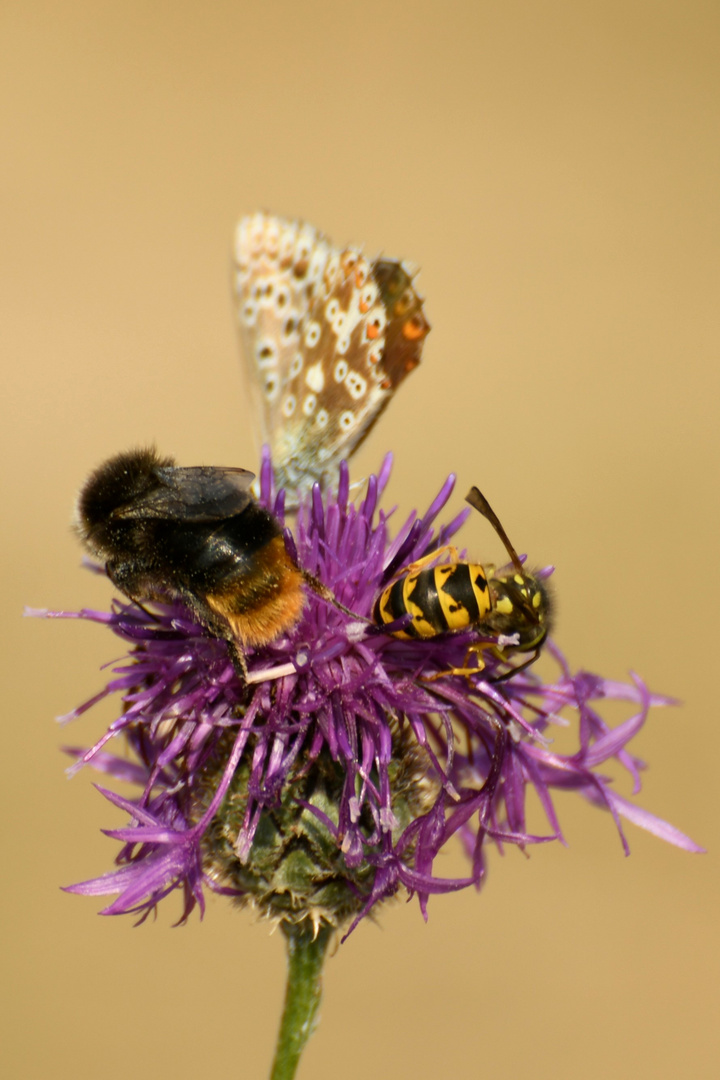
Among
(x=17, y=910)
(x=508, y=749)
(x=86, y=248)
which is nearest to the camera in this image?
(x=508, y=749)

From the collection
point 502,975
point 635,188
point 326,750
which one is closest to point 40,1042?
point 502,975

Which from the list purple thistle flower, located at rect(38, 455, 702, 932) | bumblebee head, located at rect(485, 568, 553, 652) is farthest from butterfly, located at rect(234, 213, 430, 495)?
bumblebee head, located at rect(485, 568, 553, 652)

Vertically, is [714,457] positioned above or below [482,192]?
below

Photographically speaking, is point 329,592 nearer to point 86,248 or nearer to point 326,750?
point 326,750

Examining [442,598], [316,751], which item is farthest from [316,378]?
[316,751]

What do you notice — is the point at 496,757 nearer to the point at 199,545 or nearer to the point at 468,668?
the point at 468,668

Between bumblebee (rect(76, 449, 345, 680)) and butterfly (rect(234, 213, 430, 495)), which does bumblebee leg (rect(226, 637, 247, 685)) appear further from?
butterfly (rect(234, 213, 430, 495))
